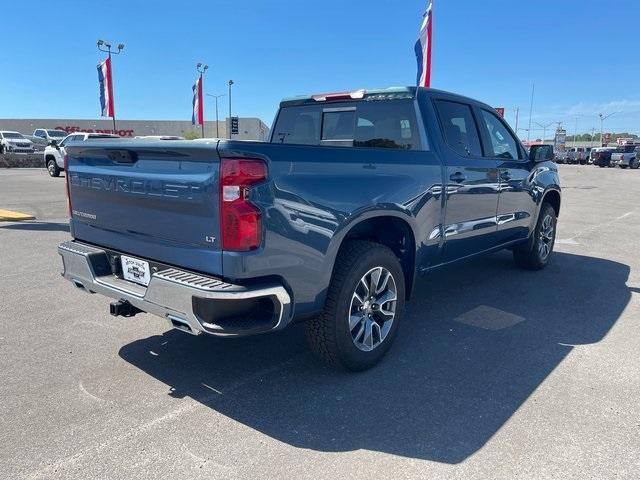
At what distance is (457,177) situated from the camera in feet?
14.2

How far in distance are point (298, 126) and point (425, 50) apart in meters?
9.44

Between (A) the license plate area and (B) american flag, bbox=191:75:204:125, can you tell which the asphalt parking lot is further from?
(B) american flag, bbox=191:75:204:125

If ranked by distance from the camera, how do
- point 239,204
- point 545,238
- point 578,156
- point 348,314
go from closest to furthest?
1. point 239,204
2. point 348,314
3. point 545,238
4. point 578,156

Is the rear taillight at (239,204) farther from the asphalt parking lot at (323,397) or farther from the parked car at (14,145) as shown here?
the parked car at (14,145)

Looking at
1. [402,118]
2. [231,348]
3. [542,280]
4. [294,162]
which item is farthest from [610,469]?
[542,280]

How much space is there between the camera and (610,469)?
2.52 metres

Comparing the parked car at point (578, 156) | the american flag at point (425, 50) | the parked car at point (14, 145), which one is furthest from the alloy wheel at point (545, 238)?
the parked car at point (578, 156)

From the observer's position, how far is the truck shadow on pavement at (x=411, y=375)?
284 cm

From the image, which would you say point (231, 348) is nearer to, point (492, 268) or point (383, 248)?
point (383, 248)

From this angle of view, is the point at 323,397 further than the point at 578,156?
No

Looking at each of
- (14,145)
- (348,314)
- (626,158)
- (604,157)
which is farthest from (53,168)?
(604,157)

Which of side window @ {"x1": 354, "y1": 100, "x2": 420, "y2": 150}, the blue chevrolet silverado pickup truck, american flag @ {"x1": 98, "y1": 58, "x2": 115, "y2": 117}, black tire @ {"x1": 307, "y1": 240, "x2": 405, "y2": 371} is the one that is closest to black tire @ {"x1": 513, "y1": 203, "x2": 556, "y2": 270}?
the blue chevrolet silverado pickup truck

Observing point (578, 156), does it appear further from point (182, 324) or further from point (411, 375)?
point (182, 324)

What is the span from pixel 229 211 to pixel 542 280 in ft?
15.6
